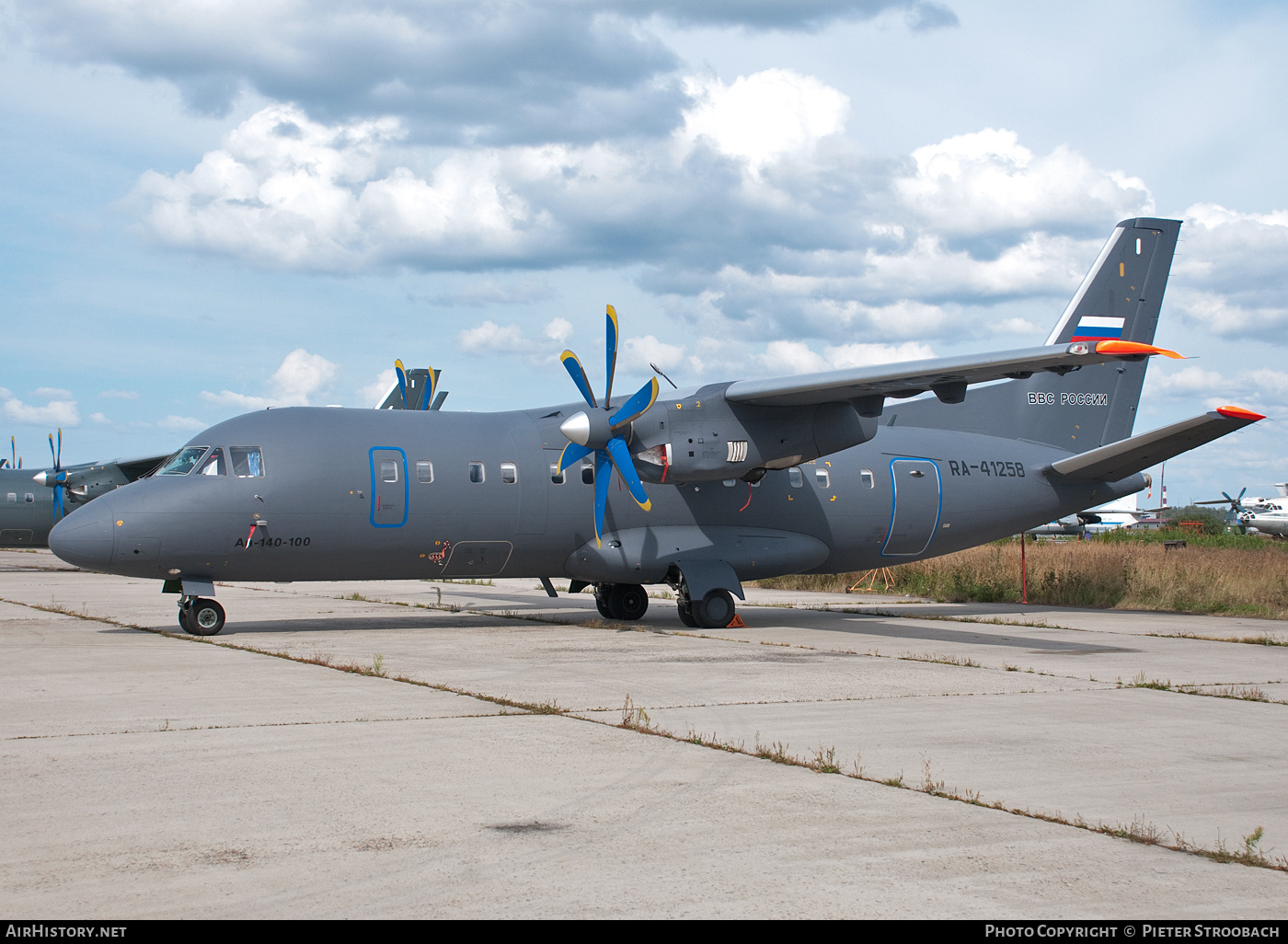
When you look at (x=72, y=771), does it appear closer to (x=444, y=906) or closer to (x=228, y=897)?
(x=228, y=897)

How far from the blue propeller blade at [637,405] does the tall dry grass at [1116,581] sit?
14.6 meters

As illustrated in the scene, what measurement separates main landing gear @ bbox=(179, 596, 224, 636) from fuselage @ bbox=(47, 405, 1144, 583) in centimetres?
48

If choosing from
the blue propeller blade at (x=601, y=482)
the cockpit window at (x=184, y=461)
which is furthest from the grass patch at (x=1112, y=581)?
the cockpit window at (x=184, y=461)

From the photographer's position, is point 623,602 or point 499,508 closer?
point 499,508

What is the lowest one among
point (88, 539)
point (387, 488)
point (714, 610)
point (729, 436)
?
point (714, 610)

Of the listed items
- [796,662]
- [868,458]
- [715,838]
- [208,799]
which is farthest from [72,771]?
[868,458]

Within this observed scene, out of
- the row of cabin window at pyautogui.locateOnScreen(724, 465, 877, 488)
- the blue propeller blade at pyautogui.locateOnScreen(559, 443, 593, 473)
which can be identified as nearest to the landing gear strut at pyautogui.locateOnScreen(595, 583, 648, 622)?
the row of cabin window at pyautogui.locateOnScreen(724, 465, 877, 488)

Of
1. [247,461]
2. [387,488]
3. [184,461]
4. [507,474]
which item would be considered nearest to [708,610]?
[507,474]

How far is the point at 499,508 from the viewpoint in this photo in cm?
1934

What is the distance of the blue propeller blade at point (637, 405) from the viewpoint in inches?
723

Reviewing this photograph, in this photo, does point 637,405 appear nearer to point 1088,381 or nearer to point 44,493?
point 1088,381

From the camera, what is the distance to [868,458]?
2298cm

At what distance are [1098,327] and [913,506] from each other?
6.07 metres

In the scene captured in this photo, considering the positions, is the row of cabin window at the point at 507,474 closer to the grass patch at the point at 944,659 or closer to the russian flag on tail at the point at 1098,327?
the grass patch at the point at 944,659
